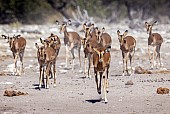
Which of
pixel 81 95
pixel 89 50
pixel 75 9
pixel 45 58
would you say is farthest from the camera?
pixel 75 9

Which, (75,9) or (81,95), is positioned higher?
(75,9)

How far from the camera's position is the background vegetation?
54625 millimetres

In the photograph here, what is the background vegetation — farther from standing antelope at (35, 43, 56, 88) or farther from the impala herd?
standing antelope at (35, 43, 56, 88)

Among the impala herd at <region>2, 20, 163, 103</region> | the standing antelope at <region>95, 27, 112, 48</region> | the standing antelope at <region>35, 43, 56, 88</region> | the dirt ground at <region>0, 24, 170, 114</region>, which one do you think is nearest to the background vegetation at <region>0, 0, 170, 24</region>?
the impala herd at <region>2, 20, 163, 103</region>

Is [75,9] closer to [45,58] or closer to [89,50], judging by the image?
[89,50]

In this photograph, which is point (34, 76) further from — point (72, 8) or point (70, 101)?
point (72, 8)

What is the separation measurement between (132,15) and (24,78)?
4268cm

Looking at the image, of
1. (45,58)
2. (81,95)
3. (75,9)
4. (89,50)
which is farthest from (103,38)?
(75,9)

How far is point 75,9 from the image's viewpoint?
56.7 m

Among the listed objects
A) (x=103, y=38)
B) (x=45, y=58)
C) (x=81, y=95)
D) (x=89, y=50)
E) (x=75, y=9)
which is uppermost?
(x=75, y=9)

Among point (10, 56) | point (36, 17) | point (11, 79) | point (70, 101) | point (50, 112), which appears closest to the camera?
point (50, 112)

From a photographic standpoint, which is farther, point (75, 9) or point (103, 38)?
point (75, 9)

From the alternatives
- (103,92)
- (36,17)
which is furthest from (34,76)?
(36,17)

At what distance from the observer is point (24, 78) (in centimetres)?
2123
